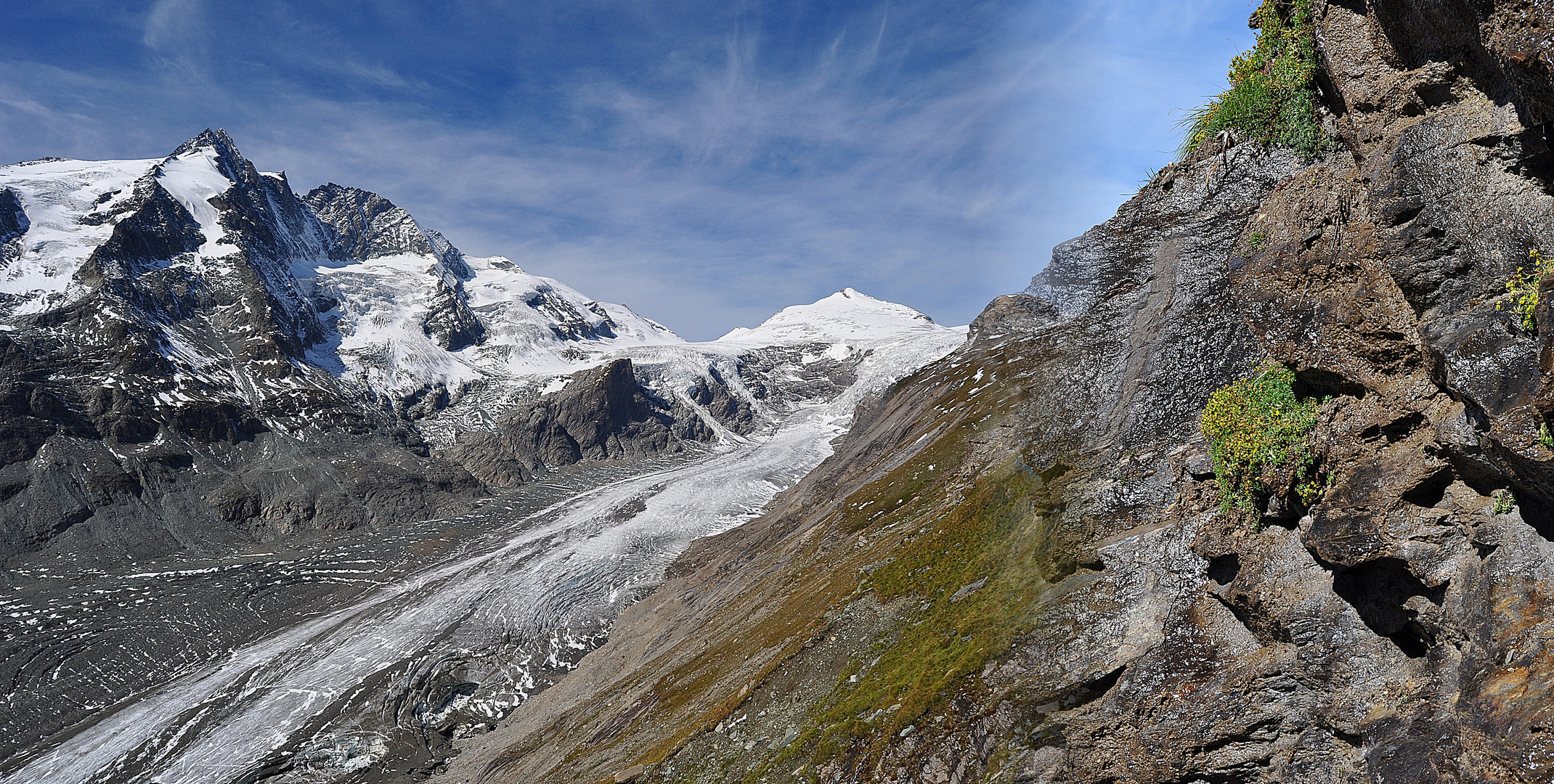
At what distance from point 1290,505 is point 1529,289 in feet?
13.9

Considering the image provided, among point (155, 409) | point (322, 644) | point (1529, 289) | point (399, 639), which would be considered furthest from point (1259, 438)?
point (155, 409)

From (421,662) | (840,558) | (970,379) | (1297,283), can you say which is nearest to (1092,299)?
(1297,283)

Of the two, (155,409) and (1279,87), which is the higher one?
(155,409)

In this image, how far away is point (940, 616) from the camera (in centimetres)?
2000

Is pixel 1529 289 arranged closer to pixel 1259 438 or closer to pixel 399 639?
pixel 1259 438

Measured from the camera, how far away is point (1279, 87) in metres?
11.6

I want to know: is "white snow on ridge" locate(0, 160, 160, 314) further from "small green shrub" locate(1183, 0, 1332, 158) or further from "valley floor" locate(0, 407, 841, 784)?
"small green shrub" locate(1183, 0, 1332, 158)

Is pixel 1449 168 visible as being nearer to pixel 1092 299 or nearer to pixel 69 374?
pixel 1092 299

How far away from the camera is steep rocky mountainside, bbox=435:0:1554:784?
6.45m

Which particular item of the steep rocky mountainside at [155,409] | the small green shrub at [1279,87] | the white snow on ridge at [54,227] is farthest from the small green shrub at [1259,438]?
the white snow on ridge at [54,227]

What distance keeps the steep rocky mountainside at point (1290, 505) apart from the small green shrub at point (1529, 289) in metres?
0.10

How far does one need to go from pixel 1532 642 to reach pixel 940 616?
14.8 m

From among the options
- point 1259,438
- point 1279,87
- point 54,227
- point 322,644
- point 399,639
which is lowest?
point 399,639

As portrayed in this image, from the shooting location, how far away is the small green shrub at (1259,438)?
30.4 feet
